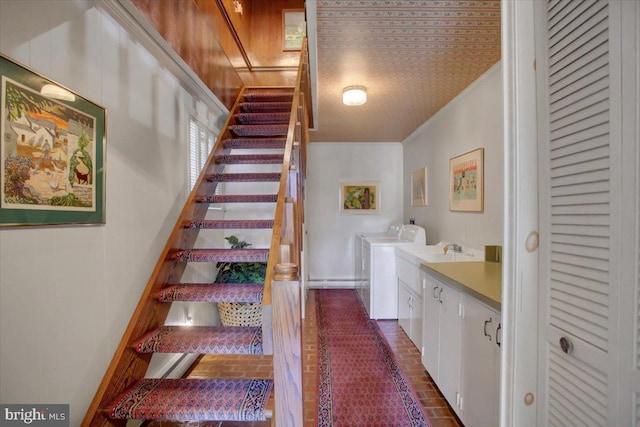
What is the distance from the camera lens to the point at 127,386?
1454 mm

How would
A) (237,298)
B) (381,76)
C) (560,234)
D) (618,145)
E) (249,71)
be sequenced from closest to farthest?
(618,145) → (560,234) → (237,298) → (381,76) → (249,71)

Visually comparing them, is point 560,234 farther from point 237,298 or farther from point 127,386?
point 127,386

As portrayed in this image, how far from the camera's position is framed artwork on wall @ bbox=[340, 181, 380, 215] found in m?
4.64

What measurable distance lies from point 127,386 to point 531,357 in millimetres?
1918

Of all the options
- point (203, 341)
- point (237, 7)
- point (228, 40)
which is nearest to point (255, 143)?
point (228, 40)

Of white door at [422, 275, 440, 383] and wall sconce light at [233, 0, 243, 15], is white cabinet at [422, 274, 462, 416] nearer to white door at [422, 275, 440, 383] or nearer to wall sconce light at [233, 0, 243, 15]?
white door at [422, 275, 440, 383]

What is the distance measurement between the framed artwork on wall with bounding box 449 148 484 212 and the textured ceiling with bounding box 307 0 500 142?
704 millimetres

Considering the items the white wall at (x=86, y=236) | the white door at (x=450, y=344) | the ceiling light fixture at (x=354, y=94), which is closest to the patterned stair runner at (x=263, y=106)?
the ceiling light fixture at (x=354, y=94)

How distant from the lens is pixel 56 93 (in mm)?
1117

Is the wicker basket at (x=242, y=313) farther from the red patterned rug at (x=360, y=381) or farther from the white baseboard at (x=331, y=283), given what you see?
the white baseboard at (x=331, y=283)

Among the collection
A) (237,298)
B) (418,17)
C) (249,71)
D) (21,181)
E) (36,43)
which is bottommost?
(237,298)

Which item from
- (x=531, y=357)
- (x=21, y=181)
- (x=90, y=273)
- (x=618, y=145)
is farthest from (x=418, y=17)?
(x=90, y=273)

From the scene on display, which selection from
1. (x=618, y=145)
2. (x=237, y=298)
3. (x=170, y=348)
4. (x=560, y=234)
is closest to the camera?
(x=618, y=145)

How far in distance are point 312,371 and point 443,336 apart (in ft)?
3.74
